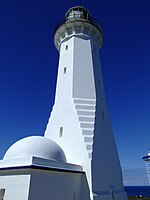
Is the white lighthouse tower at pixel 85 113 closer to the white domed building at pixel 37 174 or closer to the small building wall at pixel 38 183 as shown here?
the white domed building at pixel 37 174

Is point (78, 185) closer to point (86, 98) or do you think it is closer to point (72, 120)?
point (72, 120)

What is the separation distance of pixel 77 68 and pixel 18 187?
9.65m

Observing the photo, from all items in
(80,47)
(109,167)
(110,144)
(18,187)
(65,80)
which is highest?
(80,47)

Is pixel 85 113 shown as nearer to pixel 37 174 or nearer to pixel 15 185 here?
pixel 37 174

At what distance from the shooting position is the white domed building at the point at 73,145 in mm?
8789

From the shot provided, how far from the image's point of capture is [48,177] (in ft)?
29.6

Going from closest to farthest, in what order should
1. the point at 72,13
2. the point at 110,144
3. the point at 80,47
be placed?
the point at 110,144 < the point at 80,47 < the point at 72,13

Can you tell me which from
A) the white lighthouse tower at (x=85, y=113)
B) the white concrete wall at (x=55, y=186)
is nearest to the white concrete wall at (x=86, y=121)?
the white lighthouse tower at (x=85, y=113)

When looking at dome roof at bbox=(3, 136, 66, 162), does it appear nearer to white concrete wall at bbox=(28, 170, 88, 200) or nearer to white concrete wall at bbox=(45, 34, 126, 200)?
white concrete wall at bbox=(28, 170, 88, 200)

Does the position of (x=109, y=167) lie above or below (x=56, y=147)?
below

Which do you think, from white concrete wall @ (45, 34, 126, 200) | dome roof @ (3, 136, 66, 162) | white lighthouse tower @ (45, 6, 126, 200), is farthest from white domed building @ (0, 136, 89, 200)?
white lighthouse tower @ (45, 6, 126, 200)

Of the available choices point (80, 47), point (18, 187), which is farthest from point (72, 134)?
point (80, 47)

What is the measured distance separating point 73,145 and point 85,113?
91.1 inches

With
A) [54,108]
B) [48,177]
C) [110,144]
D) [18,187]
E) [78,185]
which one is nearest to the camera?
[18,187]
